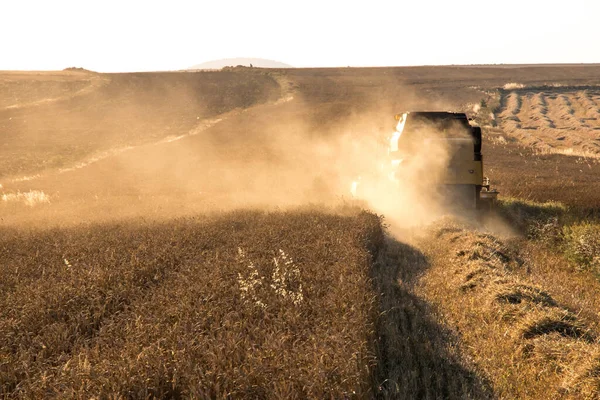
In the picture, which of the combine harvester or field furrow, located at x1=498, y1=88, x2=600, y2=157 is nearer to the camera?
the combine harvester

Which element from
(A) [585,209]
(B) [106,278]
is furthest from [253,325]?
(A) [585,209]

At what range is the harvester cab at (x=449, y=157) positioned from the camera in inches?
392

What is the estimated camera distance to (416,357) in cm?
414

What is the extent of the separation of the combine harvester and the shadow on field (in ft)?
16.3

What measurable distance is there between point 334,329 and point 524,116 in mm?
35703

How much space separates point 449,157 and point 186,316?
821 cm

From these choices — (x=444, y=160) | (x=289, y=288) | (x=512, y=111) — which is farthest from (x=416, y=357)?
(x=512, y=111)

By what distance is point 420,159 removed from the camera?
1041cm

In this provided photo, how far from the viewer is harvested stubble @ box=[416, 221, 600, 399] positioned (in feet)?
11.9

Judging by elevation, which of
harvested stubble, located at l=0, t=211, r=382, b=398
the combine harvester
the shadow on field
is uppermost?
the combine harvester

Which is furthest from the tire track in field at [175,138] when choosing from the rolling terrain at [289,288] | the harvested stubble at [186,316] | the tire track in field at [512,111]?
the tire track in field at [512,111]

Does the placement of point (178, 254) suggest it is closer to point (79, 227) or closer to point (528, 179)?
point (79, 227)

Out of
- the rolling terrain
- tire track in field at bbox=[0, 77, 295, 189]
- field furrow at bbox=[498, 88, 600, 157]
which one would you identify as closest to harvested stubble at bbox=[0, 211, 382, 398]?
the rolling terrain

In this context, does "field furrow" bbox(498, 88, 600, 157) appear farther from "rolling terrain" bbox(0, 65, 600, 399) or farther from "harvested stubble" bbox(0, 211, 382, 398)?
"harvested stubble" bbox(0, 211, 382, 398)
